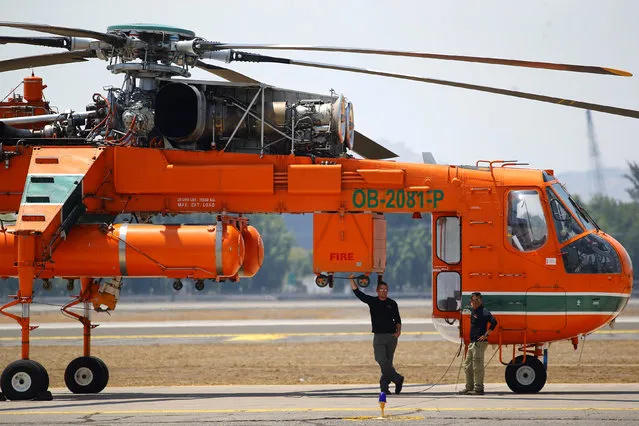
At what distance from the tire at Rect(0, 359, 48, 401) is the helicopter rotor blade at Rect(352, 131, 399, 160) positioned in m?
7.09

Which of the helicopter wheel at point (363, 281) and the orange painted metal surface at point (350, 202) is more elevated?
the orange painted metal surface at point (350, 202)

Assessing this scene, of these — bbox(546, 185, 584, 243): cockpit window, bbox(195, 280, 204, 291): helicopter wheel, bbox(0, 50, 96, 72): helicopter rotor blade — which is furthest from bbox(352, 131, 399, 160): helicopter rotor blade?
bbox(0, 50, 96, 72): helicopter rotor blade

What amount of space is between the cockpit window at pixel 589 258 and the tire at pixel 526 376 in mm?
1749

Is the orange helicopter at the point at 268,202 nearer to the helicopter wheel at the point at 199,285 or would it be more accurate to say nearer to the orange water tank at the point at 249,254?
the helicopter wheel at the point at 199,285

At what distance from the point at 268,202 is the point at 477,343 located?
14.1 feet

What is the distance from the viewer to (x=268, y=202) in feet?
62.1

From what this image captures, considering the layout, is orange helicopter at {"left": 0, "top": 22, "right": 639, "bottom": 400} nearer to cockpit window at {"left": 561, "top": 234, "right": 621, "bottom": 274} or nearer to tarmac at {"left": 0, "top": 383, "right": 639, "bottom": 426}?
cockpit window at {"left": 561, "top": 234, "right": 621, "bottom": 274}

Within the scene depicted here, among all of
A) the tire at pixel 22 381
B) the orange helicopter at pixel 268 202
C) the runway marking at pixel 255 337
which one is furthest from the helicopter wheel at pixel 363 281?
the runway marking at pixel 255 337

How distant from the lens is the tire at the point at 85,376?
1991cm

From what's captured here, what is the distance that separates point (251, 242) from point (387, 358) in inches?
140

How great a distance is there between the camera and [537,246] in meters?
18.7

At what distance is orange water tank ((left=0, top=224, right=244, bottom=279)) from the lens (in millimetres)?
18297

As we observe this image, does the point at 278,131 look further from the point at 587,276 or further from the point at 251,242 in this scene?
the point at 587,276

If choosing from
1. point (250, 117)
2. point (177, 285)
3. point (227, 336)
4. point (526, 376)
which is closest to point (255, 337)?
point (227, 336)
